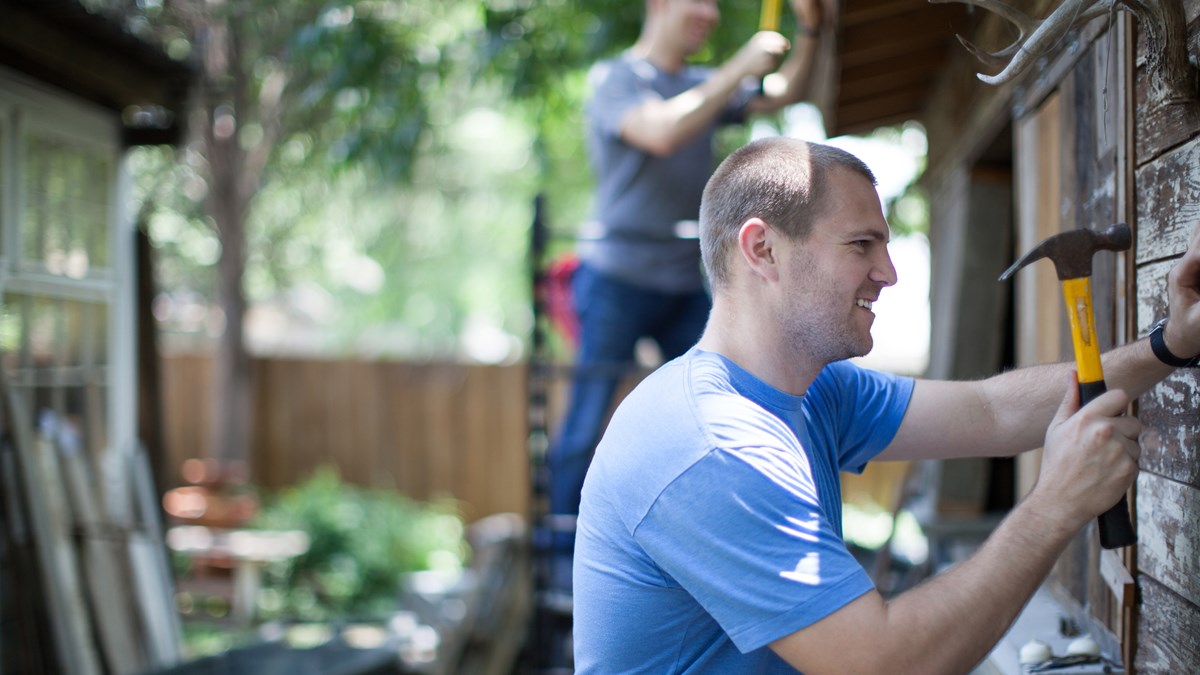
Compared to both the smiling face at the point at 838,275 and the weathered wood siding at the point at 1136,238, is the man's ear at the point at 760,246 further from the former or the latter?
the weathered wood siding at the point at 1136,238

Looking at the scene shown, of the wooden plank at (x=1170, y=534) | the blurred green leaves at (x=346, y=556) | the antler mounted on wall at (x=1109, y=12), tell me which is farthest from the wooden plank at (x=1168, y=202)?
the blurred green leaves at (x=346, y=556)

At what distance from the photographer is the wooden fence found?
37.7 feet

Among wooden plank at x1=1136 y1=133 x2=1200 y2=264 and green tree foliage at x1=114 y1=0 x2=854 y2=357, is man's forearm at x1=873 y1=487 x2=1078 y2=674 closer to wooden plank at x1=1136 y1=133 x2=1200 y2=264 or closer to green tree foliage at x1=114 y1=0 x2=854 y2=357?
wooden plank at x1=1136 y1=133 x2=1200 y2=264

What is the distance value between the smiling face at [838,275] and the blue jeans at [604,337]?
7.76ft

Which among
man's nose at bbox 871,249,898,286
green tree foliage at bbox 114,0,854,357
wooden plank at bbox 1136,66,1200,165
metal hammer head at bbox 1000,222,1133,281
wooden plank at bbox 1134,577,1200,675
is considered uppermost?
green tree foliage at bbox 114,0,854,357

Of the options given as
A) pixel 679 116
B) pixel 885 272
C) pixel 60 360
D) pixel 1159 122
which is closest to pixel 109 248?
pixel 60 360

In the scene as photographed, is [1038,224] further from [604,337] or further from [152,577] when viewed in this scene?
[152,577]

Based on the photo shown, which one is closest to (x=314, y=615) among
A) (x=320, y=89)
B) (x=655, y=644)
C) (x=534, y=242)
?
(x=320, y=89)

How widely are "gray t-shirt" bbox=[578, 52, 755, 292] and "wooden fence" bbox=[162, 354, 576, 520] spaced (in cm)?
735

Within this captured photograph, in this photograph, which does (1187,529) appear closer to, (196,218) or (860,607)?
(860,607)

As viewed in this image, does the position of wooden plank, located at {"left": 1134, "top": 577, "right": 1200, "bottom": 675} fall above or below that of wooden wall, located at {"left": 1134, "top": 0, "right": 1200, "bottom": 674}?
below

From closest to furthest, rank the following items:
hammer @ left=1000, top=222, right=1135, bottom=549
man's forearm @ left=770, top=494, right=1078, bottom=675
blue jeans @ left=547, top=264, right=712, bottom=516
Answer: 1. man's forearm @ left=770, top=494, right=1078, bottom=675
2. hammer @ left=1000, top=222, right=1135, bottom=549
3. blue jeans @ left=547, top=264, right=712, bottom=516

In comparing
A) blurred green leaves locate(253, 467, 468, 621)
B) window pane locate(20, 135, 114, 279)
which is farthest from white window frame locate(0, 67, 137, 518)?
blurred green leaves locate(253, 467, 468, 621)

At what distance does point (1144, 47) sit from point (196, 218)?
39.0 feet
